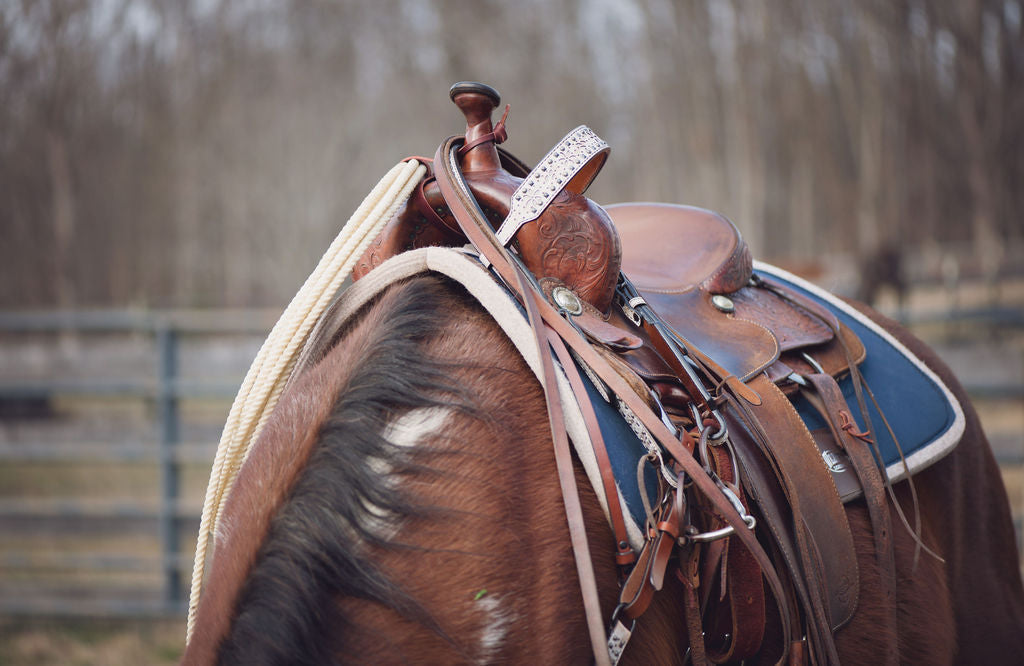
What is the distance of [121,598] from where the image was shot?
4.39 metres

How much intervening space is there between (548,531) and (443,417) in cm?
21

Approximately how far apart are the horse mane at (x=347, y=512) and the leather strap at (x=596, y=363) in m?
0.15

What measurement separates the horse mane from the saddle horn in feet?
0.80

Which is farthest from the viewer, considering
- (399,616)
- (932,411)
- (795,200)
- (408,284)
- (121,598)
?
(795,200)

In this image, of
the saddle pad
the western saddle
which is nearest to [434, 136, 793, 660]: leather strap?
the western saddle

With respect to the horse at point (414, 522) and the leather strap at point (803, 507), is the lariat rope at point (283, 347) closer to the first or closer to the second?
the horse at point (414, 522)

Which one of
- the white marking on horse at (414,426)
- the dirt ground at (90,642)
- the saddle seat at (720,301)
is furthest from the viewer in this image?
the dirt ground at (90,642)

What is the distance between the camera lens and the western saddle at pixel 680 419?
1083 mm

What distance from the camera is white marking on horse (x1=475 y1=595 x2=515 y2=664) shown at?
95 cm

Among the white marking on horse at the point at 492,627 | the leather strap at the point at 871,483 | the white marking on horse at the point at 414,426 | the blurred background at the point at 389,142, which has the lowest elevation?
the blurred background at the point at 389,142

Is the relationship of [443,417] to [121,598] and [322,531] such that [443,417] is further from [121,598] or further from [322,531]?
[121,598]

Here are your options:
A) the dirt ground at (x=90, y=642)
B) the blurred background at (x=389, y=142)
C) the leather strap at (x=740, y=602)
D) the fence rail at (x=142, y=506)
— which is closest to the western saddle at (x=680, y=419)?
the leather strap at (x=740, y=602)

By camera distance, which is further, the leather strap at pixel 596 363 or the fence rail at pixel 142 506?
the fence rail at pixel 142 506

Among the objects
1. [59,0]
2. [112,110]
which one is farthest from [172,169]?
[59,0]
